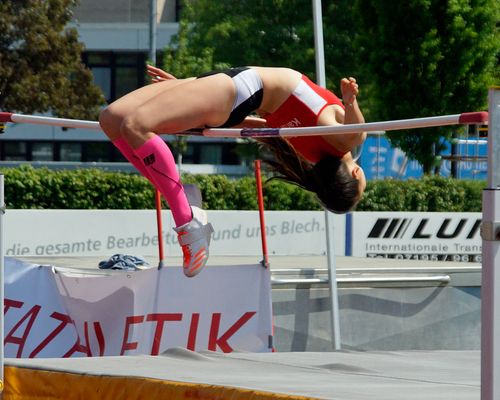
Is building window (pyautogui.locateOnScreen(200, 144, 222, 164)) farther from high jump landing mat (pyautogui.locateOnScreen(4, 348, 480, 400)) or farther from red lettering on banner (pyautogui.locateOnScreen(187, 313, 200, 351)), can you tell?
high jump landing mat (pyautogui.locateOnScreen(4, 348, 480, 400))

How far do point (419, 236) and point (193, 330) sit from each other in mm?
7087

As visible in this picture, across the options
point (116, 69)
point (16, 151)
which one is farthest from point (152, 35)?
point (16, 151)

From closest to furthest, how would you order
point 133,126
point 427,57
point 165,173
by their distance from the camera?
point 133,126 < point 165,173 < point 427,57

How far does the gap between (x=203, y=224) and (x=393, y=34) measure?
16.6 metres

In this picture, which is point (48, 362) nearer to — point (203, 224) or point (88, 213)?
point (203, 224)

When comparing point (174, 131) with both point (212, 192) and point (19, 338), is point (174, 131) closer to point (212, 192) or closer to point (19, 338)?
point (19, 338)

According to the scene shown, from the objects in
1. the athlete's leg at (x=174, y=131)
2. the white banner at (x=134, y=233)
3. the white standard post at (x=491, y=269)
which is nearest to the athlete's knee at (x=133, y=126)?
the athlete's leg at (x=174, y=131)

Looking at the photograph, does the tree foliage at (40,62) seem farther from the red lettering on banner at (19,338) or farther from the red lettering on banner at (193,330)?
the red lettering on banner at (193,330)

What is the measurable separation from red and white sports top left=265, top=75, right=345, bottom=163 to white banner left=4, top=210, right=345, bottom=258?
24.5 feet

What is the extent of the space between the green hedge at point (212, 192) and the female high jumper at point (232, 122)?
1080 cm

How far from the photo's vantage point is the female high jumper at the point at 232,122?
4898mm

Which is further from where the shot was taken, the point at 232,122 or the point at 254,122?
the point at 254,122

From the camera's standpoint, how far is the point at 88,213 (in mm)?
13180

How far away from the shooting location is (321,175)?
17.9 ft
